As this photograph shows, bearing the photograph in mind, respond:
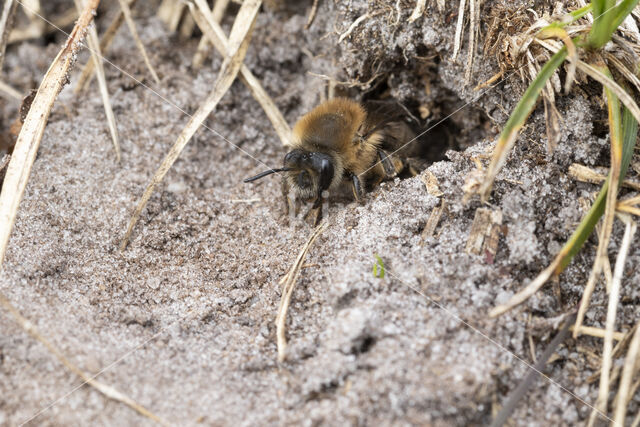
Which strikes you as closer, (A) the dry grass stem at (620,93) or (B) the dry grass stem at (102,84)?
(A) the dry grass stem at (620,93)

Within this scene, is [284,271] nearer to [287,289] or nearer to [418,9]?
[287,289]

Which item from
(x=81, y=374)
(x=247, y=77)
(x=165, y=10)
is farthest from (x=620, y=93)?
(x=165, y=10)

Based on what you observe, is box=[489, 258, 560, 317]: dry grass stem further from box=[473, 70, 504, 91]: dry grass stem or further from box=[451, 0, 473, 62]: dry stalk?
box=[451, 0, 473, 62]: dry stalk

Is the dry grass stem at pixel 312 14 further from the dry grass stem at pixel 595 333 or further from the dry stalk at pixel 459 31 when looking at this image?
the dry grass stem at pixel 595 333

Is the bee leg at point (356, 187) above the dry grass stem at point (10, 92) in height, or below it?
below

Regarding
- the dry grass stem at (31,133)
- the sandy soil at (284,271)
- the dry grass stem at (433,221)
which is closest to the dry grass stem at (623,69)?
the sandy soil at (284,271)

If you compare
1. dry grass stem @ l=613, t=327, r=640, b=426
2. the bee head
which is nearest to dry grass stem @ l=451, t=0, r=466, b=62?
the bee head

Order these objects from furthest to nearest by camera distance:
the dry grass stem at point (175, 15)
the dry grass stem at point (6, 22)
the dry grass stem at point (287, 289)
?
the dry grass stem at point (175, 15), the dry grass stem at point (6, 22), the dry grass stem at point (287, 289)
